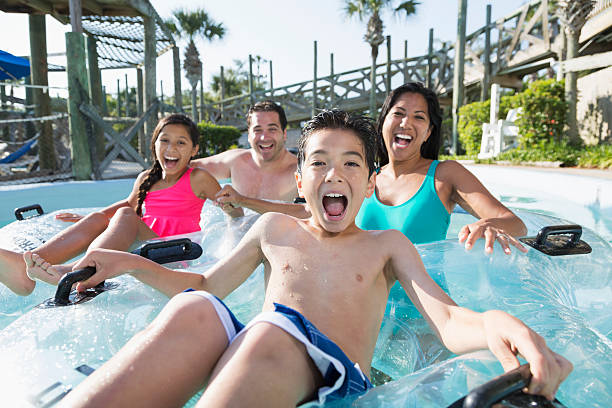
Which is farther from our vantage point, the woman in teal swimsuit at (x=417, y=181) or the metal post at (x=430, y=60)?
the metal post at (x=430, y=60)

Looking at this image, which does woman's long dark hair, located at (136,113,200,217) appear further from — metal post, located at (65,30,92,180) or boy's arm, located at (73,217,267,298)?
metal post, located at (65,30,92,180)

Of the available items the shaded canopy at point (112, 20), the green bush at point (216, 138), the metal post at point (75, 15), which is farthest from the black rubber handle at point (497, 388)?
the green bush at point (216, 138)

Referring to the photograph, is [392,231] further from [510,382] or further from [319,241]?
[510,382]

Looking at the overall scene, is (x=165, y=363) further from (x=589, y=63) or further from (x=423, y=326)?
(x=589, y=63)

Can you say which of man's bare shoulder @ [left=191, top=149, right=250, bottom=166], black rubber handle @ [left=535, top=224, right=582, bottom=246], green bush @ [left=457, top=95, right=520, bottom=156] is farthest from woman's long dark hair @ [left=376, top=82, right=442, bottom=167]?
green bush @ [left=457, top=95, right=520, bottom=156]

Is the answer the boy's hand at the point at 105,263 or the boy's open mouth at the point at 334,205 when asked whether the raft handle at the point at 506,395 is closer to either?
the boy's open mouth at the point at 334,205

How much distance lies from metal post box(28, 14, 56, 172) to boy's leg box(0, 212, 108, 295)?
6173mm

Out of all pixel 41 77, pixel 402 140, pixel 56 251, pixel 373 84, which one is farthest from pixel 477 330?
pixel 373 84

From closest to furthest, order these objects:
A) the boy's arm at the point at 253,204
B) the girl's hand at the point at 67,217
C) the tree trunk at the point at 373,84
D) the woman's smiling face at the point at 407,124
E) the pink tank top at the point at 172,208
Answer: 1. the woman's smiling face at the point at 407,124
2. the boy's arm at the point at 253,204
3. the girl's hand at the point at 67,217
4. the pink tank top at the point at 172,208
5. the tree trunk at the point at 373,84

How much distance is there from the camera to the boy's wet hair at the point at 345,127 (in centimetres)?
175

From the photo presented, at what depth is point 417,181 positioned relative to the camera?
8.43 feet

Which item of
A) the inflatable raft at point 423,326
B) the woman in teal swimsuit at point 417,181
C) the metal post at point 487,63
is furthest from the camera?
the metal post at point 487,63

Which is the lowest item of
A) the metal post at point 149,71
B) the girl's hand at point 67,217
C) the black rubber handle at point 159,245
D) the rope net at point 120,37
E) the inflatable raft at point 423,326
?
the inflatable raft at point 423,326

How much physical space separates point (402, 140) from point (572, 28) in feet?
29.4
